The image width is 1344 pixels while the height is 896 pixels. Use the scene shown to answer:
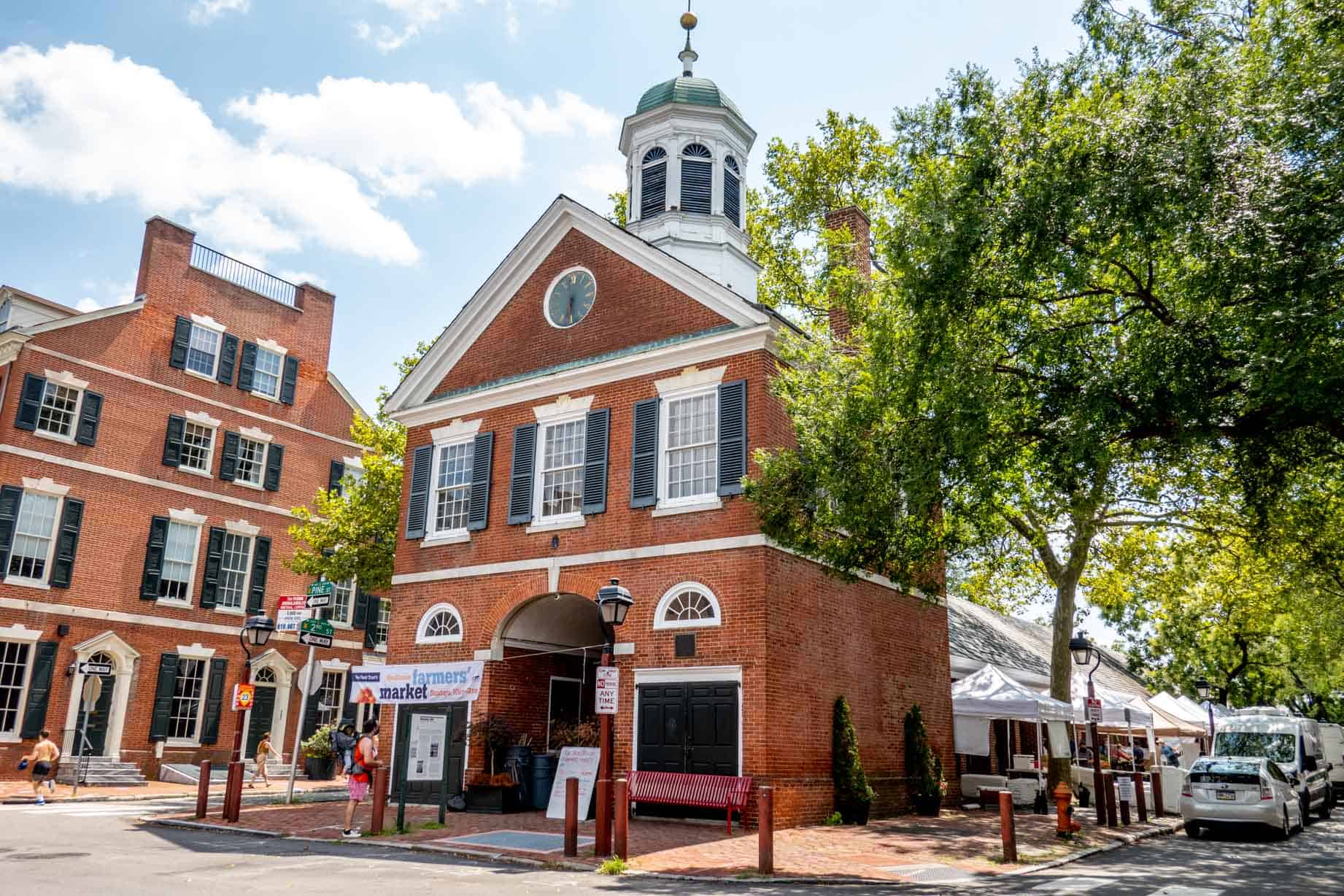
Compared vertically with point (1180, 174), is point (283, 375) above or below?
above

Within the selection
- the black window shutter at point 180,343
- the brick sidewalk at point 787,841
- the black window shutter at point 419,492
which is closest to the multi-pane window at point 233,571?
the black window shutter at point 180,343

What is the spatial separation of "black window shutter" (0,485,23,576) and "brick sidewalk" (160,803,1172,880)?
11.4 meters

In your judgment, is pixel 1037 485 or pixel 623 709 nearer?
pixel 1037 485

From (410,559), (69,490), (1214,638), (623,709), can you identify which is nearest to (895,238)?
(623,709)

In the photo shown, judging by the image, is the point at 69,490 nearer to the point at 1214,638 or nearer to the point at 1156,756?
the point at 1156,756

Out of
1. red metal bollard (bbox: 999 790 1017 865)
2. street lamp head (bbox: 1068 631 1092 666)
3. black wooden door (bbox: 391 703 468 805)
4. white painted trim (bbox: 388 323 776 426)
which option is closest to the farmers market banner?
black wooden door (bbox: 391 703 468 805)

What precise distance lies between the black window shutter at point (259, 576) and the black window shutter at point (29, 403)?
704cm

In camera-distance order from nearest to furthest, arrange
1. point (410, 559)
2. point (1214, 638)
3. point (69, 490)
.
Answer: point (410, 559) < point (69, 490) < point (1214, 638)

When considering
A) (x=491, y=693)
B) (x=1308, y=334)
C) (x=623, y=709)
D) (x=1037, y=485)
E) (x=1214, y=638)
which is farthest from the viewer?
(x=1214, y=638)

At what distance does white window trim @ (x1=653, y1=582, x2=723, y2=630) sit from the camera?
15.9 m

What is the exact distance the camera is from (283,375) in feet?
105

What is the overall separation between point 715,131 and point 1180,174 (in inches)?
532

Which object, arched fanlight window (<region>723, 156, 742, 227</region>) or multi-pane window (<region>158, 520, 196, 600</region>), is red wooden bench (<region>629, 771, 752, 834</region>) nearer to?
arched fanlight window (<region>723, 156, 742, 227</region>)

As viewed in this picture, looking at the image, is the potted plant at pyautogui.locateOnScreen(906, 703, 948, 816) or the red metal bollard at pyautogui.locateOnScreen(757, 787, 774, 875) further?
the potted plant at pyautogui.locateOnScreen(906, 703, 948, 816)
